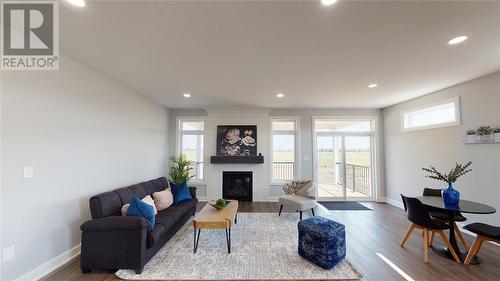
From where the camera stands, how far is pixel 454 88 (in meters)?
3.87

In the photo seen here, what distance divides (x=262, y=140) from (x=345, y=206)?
283 cm

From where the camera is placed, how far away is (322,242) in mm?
2504

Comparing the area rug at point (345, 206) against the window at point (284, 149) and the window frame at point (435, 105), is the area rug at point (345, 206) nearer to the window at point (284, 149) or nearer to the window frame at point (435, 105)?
the window at point (284, 149)

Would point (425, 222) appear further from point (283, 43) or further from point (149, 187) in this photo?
point (149, 187)

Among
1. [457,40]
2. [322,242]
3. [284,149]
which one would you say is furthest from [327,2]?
[284,149]

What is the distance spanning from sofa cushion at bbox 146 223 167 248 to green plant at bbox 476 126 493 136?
5.23m

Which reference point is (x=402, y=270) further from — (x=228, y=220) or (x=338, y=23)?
(x=338, y=23)

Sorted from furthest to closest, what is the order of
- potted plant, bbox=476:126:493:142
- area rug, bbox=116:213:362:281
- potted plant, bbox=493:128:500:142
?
potted plant, bbox=476:126:493:142 < potted plant, bbox=493:128:500:142 < area rug, bbox=116:213:362:281

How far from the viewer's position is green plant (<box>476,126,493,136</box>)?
3248mm

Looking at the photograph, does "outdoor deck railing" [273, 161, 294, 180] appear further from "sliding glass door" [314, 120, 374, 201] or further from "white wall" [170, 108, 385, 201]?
"sliding glass door" [314, 120, 374, 201]

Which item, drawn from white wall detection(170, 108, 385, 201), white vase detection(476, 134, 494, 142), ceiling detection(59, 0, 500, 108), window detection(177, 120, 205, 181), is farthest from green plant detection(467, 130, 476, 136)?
window detection(177, 120, 205, 181)

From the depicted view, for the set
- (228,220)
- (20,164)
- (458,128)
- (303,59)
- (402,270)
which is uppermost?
(303,59)

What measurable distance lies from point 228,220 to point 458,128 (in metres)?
4.54

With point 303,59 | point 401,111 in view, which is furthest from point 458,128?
point 303,59
